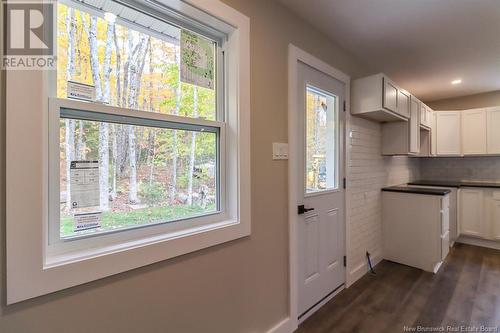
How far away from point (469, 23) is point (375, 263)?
264 cm

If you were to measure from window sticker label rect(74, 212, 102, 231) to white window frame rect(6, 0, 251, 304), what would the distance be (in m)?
0.07

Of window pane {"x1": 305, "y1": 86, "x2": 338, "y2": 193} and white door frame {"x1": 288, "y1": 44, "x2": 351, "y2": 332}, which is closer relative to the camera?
white door frame {"x1": 288, "y1": 44, "x2": 351, "y2": 332}

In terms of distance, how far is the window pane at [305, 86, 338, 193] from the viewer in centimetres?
220

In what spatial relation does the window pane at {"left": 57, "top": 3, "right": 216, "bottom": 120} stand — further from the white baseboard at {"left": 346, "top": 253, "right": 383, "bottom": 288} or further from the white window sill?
the white baseboard at {"left": 346, "top": 253, "right": 383, "bottom": 288}

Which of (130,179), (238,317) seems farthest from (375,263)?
(130,179)

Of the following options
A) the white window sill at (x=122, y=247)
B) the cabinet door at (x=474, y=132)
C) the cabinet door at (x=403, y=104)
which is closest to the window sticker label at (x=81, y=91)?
the white window sill at (x=122, y=247)

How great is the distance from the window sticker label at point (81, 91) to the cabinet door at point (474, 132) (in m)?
5.27

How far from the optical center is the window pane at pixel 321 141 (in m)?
2.20

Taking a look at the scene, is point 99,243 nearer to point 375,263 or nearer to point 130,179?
point 130,179

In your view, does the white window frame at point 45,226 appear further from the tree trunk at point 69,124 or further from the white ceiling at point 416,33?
the white ceiling at point 416,33

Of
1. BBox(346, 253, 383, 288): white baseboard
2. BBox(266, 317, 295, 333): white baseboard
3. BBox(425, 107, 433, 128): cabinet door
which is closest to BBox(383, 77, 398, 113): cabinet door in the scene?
BBox(425, 107, 433, 128): cabinet door

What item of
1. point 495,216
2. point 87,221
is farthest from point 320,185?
point 495,216

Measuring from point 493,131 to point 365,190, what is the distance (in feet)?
8.99

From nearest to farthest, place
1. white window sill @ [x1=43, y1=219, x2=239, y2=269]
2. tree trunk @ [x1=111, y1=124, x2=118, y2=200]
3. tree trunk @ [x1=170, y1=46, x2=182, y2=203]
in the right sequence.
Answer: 1. white window sill @ [x1=43, y1=219, x2=239, y2=269]
2. tree trunk @ [x1=111, y1=124, x2=118, y2=200]
3. tree trunk @ [x1=170, y1=46, x2=182, y2=203]
